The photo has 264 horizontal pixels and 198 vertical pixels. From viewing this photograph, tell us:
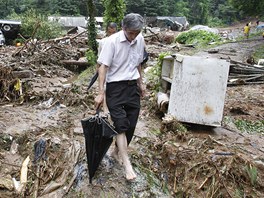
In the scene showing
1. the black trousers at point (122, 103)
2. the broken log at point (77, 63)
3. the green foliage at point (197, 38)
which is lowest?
the broken log at point (77, 63)

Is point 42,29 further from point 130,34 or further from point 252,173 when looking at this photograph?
point 252,173

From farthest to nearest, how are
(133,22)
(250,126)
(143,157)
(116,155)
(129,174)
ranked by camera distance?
1. (250,126)
2. (143,157)
3. (116,155)
4. (129,174)
5. (133,22)

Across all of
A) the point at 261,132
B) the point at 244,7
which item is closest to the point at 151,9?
the point at 244,7

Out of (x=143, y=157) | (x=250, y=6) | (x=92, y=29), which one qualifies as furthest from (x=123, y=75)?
(x=250, y=6)

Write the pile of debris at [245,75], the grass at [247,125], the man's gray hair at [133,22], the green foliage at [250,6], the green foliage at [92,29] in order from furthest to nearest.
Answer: the green foliage at [250,6] → the green foliage at [92,29] → the pile of debris at [245,75] → the grass at [247,125] → the man's gray hair at [133,22]

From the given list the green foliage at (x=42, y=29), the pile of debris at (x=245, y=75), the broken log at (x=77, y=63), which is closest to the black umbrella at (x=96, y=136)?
the pile of debris at (x=245, y=75)

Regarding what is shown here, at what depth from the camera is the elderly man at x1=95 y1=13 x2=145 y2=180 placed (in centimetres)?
306

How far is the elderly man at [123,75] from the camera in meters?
3.06

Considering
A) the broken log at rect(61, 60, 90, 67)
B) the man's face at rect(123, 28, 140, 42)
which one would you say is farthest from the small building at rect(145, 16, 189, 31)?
the man's face at rect(123, 28, 140, 42)

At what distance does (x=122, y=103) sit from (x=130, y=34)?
0.72 metres

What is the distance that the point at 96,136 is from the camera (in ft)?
10.4

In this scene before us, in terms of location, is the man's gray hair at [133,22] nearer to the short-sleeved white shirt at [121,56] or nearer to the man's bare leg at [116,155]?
the short-sleeved white shirt at [121,56]

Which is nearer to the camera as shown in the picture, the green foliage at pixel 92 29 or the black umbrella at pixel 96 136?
the black umbrella at pixel 96 136

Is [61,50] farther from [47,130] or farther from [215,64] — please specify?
[215,64]
